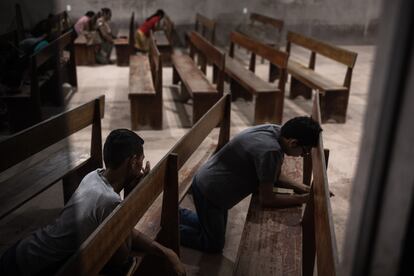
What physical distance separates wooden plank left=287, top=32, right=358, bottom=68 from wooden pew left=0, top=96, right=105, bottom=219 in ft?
11.2

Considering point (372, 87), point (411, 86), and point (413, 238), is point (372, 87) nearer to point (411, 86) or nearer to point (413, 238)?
point (411, 86)

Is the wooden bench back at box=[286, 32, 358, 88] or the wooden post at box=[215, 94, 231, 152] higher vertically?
the wooden bench back at box=[286, 32, 358, 88]

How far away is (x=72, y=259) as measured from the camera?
1483 millimetres

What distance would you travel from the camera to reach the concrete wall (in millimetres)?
11250

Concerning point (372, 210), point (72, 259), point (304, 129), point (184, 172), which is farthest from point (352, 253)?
point (184, 172)

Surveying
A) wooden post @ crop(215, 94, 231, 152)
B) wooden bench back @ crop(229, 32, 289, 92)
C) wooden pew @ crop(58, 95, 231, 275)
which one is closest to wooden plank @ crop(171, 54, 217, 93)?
wooden bench back @ crop(229, 32, 289, 92)

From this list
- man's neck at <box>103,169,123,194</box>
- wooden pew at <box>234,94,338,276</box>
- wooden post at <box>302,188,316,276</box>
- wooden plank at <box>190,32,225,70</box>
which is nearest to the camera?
man's neck at <box>103,169,123,194</box>

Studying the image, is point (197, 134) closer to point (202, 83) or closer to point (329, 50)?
point (202, 83)

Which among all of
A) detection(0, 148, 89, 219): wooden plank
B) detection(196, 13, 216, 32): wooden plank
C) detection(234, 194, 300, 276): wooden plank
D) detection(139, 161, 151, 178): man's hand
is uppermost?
detection(196, 13, 216, 32): wooden plank

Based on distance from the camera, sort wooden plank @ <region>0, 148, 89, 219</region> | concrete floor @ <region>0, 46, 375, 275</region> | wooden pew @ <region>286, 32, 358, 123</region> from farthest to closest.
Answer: wooden pew @ <region>286, 32, 358, 123</region> < concrete floor @ <region>0, 46, 375, 275</region> < wooden plank @ <region>0, 148, 89, 219</region>

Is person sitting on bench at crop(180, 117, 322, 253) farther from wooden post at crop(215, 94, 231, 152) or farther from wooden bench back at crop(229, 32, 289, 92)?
wooden bench back at crop(229, 32, 289, 92)

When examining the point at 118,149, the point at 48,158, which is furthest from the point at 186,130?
the point at 118,149

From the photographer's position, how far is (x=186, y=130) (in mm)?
5555

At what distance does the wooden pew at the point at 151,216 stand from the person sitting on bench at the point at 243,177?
0.22 metres
